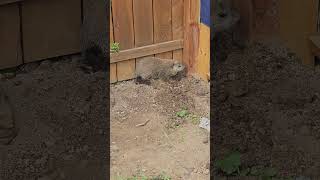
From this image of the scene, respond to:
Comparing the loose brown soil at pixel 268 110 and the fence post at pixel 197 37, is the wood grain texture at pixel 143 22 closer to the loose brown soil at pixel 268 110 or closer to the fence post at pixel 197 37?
the fence post at pixel 197 37

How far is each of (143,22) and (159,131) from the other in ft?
3.01

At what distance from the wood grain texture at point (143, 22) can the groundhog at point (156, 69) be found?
70 millimetres

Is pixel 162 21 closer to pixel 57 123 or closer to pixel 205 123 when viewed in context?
pixel 205 123

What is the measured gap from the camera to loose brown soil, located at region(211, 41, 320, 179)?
5176 millimetres

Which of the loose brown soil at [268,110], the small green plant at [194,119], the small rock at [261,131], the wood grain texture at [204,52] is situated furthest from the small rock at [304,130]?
the wood grain texture at [204,52]

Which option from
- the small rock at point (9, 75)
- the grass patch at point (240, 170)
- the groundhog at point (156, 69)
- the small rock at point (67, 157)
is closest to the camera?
the grass patch at point (240, 170)

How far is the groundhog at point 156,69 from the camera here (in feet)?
19.7

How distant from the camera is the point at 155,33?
6.00 m

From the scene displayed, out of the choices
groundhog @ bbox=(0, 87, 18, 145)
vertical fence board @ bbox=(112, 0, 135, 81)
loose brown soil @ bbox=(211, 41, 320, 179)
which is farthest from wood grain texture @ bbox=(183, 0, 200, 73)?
groundhog @ bbox=(0, 87, 18, 145)

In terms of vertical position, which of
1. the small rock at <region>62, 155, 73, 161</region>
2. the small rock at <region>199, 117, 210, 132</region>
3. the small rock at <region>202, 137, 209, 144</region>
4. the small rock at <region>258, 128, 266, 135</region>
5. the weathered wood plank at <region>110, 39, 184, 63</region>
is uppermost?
the weathered wood plank at <region>110, 39, 184, 63</region>

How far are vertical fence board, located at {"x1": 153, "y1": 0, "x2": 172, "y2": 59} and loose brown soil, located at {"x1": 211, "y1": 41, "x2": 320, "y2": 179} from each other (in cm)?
47

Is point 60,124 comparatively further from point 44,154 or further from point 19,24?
point 19,24

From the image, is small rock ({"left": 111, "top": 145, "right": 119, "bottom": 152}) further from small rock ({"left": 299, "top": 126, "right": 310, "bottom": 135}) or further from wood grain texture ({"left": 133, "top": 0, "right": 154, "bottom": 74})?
small rock ({"left": 299, "top": 126, "right": 310, "bottom": 135})

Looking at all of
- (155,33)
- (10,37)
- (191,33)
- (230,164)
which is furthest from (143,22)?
(230,164)
